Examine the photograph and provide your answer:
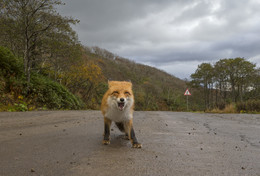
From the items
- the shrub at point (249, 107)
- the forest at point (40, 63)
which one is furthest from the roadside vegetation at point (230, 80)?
the forest at point (40, 63)

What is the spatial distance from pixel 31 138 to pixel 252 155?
4443mm

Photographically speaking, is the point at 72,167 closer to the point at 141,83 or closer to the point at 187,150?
the point at 187,150

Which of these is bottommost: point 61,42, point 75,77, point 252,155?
point 252,155

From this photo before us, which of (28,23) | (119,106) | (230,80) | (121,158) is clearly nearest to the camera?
(121,158)

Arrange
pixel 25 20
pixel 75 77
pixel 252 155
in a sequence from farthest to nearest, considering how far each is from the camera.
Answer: pixel 75 77
pixel 25 20
pixel 252 155

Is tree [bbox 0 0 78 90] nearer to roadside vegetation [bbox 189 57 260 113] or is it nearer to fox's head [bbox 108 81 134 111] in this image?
fox's head [bbox 108 81 134 111]

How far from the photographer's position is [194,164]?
2.86m

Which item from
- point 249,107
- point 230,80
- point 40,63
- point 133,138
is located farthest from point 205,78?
point 133,138

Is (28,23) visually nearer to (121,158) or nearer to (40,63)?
(40,63)

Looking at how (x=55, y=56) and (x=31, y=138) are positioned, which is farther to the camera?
(x=55, y=56)

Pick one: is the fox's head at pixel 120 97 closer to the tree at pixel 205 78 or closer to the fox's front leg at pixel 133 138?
the fox's front leg at pixel 133 138

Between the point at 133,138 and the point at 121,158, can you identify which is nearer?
the point at 121,158

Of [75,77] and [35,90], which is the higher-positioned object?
[75,77]

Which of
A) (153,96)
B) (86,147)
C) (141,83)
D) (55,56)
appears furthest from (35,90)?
(141,83)
